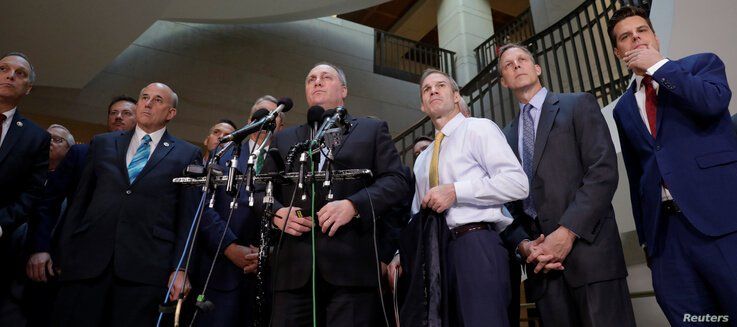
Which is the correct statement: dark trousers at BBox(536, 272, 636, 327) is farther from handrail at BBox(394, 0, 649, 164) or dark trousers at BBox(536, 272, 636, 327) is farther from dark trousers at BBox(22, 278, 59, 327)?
dark trousers at BBox(22, 278, 59, 327)

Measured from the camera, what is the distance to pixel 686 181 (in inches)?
62.1

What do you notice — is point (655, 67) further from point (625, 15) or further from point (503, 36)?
point (503, 36)

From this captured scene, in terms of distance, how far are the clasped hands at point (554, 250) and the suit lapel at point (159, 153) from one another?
174cm

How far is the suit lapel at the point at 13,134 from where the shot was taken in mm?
2236

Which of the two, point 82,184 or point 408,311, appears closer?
point 408,311

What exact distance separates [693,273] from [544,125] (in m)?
0.72

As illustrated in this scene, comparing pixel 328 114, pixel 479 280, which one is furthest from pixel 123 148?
pixel 479 280

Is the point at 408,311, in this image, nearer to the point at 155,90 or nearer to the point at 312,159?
the point at 312,159

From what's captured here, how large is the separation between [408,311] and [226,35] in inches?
264

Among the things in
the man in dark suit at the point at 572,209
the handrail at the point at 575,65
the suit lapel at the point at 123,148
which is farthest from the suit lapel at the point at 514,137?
the suit lapel at the point at 123,148

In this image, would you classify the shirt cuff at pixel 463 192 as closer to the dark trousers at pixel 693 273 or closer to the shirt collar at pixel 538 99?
the shirt collar at pixel 538 99

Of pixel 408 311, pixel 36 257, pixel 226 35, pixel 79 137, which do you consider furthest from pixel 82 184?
pixel 226 35

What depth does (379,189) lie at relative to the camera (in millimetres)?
1765

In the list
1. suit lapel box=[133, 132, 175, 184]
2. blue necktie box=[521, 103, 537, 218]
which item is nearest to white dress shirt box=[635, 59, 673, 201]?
blue necktie box=[521, 103, 537, 218]
